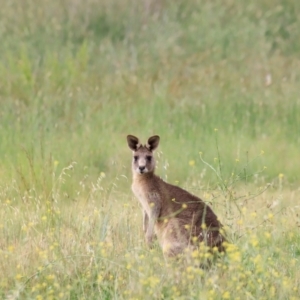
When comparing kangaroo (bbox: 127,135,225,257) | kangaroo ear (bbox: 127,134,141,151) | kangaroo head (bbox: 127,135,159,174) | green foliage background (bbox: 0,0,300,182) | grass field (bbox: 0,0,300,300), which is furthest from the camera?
green foliage background (bbox: 0,0,300,182)

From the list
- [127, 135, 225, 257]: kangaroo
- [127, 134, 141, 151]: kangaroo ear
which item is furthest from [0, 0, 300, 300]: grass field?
[127, 134, 141, 151]: kangaroo ear

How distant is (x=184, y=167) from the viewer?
11281 millimetres

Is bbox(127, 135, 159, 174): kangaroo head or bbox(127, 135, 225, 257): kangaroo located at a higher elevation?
bbox(127, 135, 159, 174): kangaroo head

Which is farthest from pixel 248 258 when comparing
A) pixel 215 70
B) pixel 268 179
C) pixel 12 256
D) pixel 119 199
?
pixel 215 70

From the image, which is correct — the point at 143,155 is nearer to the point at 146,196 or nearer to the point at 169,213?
the point at 146,196

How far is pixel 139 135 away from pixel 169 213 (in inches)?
190

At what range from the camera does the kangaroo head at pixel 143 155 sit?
26.9ft

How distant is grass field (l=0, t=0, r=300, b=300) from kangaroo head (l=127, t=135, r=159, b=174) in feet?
0.68

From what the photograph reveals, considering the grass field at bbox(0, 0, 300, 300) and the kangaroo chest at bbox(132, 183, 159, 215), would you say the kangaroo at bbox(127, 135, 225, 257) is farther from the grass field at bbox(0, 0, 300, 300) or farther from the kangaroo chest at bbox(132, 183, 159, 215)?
the grass field at bbox(0, 0, 300, 300)

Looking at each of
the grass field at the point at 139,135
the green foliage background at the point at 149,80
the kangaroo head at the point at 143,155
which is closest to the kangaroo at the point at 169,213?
the kangaroo head at the point at 143,155

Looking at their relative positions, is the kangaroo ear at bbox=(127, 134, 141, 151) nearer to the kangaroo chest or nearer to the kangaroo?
the kangaroo

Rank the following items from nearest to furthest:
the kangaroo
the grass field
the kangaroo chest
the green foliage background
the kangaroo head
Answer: the grass field, the kangaroo, the kangaroo chest, the kangaroo head, the green foliage background

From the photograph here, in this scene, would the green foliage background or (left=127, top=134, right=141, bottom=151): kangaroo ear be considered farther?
the green foliage background

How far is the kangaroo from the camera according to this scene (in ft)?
22.7
